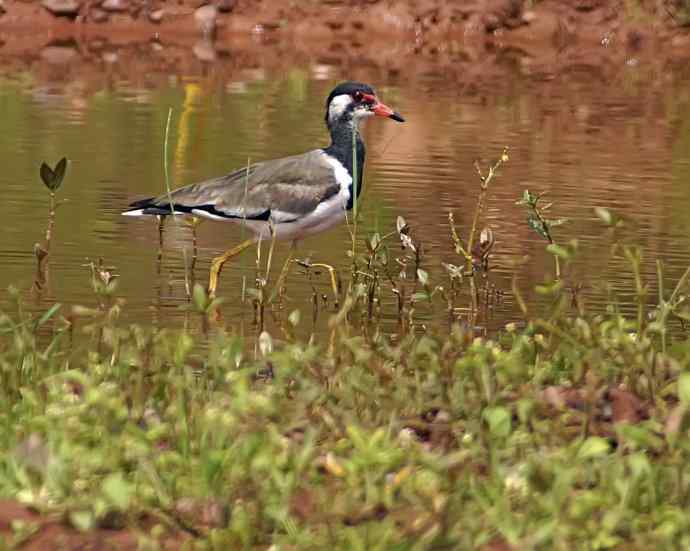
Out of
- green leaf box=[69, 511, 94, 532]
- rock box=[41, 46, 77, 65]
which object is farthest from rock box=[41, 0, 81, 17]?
green leaf box=[69, 511, 94, 532]

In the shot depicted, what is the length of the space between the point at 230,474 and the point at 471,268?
3.96 m

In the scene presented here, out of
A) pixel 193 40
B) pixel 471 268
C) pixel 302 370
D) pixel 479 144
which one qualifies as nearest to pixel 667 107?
pixel 479 144

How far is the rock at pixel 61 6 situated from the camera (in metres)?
25.9

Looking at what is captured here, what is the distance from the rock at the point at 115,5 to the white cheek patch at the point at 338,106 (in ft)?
53.9

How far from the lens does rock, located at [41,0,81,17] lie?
25.9 m

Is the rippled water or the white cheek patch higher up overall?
the white cheek patch

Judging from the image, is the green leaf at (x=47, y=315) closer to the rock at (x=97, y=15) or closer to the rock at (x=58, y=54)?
the rock at (x=58, y=54)

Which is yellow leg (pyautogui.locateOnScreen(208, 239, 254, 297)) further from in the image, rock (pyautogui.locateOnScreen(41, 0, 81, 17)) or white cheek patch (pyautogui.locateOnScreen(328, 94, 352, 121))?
rock (pyautogui.locateOnScreen(41, 0, 81, 17))

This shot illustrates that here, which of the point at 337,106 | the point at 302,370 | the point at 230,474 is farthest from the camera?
the point at 337,106

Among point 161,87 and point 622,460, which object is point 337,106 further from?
point 161,87

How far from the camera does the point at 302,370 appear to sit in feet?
20.3

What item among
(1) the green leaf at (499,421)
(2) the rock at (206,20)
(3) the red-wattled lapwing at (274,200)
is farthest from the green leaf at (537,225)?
(2) the rock at (206,20)

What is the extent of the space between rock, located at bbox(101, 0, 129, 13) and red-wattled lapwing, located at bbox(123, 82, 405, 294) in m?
17.1

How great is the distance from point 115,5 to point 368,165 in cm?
1334
